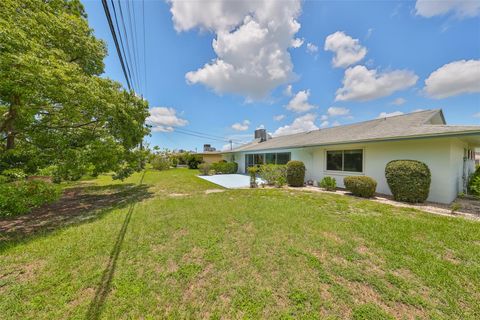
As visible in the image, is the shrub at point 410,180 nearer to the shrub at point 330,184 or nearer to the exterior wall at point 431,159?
the exterior wall at point 431,159

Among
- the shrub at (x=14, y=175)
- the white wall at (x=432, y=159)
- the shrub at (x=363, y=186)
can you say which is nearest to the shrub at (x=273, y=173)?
the shrub at (x=363, y=186)

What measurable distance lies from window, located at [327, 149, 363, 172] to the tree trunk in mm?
13269

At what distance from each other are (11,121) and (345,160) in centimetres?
1416

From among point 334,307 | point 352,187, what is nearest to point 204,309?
point 334,307

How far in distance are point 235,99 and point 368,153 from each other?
1488cm

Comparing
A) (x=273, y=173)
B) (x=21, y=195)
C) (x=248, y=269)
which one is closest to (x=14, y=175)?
(x=21, y=195)

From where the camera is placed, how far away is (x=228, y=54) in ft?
39.7

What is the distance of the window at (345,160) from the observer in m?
9.07

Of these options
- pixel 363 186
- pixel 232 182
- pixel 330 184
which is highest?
pixel 363 186

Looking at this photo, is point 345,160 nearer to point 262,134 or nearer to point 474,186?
point 474,186

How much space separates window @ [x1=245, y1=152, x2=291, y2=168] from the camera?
1403 cm

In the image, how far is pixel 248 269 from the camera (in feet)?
9.47

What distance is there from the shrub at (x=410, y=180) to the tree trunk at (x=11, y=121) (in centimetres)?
1321

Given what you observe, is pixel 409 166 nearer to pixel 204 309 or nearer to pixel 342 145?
pixel 342 145
